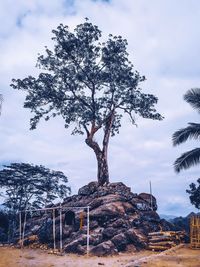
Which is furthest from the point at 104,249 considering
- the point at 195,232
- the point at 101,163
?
the point at 101,163

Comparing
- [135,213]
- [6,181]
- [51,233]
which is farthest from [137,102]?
[6,181]

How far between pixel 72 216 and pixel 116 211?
3863 mm

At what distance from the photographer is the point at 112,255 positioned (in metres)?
18.7

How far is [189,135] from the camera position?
1925 centimetres

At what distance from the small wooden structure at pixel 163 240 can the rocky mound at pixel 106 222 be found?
58cm

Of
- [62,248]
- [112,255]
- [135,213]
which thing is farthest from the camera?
[135,213]

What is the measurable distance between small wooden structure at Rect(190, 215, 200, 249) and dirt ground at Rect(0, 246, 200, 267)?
56cm

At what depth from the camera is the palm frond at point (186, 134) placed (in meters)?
19.1

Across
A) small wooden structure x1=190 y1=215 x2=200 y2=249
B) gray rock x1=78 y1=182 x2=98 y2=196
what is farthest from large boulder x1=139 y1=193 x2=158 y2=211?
small wooden structure x1=190 y1=215 x2=200 y2=249

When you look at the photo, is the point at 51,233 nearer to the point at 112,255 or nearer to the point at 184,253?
the point at 112,255

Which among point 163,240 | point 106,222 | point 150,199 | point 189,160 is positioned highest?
point 189,160

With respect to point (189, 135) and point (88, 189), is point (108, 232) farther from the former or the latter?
point (189, 135)

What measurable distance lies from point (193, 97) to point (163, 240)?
9428 mm

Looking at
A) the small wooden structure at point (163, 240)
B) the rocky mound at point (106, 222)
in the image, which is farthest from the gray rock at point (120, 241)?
the small wooden structure at point (163, 240)
